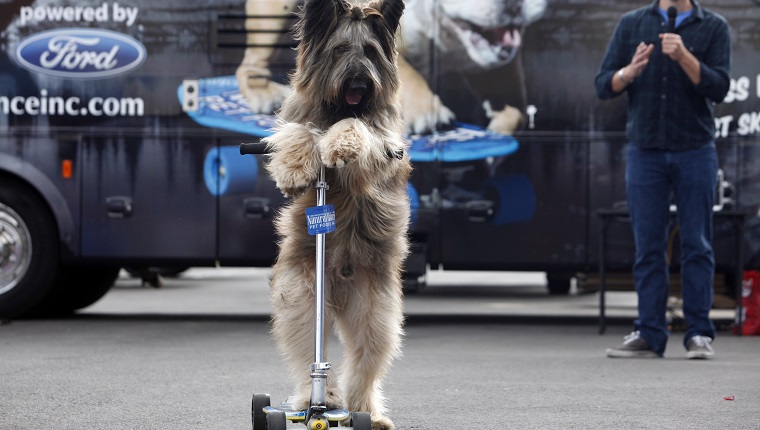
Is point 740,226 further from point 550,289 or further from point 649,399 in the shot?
point 550,289

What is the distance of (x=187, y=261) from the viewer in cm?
1080

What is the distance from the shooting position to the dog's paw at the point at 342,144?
4625 mm

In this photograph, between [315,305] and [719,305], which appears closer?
[315,305]

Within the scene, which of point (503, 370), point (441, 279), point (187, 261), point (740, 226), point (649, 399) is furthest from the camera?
point (441, 279)

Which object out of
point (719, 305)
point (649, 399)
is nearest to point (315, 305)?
point (649, 399)

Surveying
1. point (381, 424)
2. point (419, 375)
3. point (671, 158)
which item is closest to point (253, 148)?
point (381, 424)

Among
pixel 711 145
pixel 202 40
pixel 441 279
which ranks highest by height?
pixel 202 40

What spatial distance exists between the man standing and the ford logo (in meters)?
4.28

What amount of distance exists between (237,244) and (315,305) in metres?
5.87

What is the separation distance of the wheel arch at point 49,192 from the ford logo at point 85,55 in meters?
0.81

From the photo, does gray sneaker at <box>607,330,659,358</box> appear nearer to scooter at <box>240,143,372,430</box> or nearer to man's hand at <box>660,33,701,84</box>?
man's hand at <box>660,33,701,84</box>

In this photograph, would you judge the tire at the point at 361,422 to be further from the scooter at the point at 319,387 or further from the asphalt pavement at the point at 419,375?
the asphalt pavement at the point at 419,375

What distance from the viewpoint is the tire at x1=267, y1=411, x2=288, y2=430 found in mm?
4633

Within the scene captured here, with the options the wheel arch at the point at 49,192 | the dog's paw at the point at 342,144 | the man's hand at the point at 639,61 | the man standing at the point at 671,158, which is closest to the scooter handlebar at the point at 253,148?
the dog's paw at the point at 342,144
